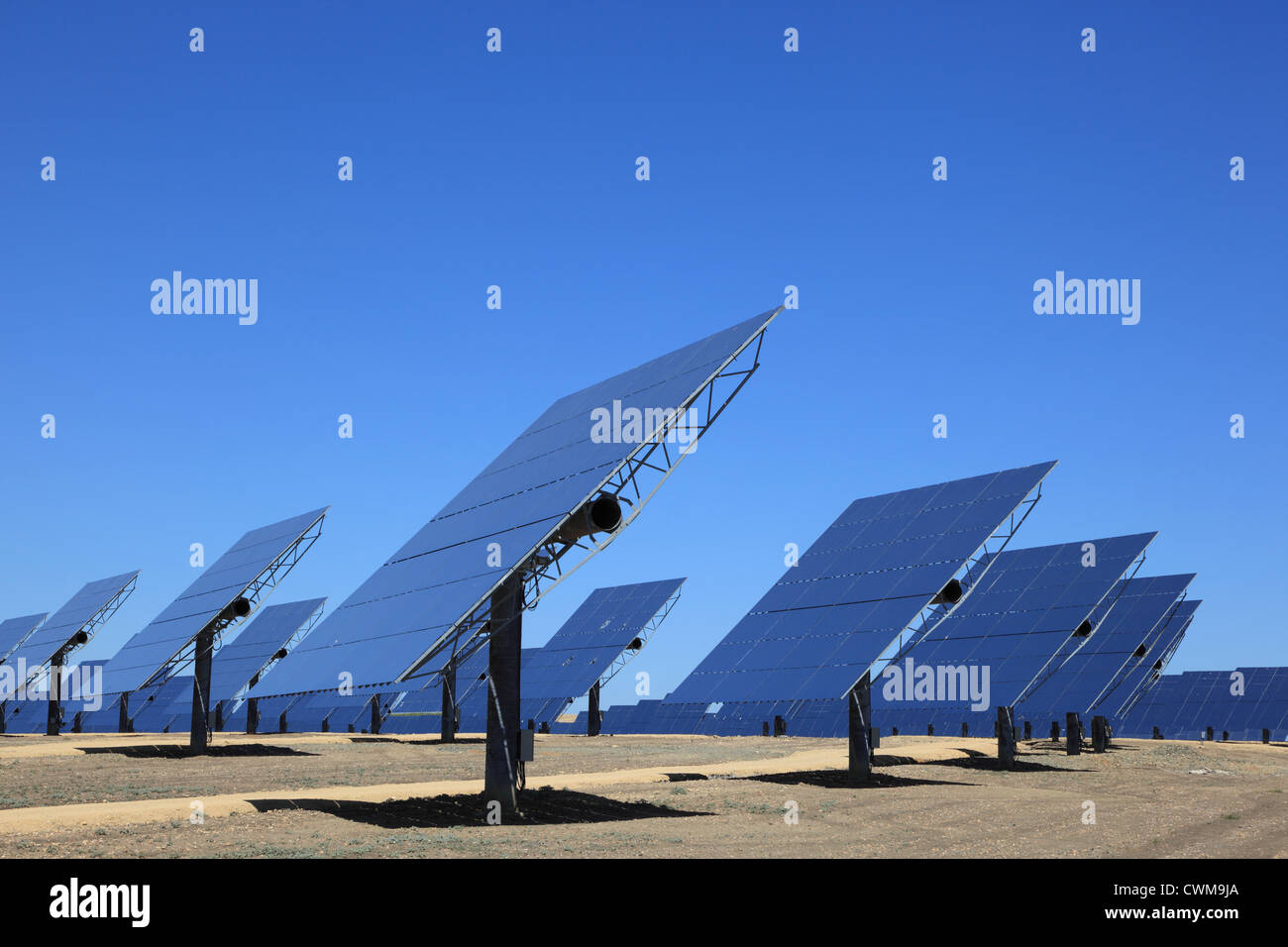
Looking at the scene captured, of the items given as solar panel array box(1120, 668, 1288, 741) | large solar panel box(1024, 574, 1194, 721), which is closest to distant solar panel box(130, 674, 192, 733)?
large solar panel box(1024, 574, 1194, 721)

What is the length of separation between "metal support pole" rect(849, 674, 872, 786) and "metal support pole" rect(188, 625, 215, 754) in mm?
22764

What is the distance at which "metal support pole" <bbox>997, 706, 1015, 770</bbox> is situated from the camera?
1342 inches

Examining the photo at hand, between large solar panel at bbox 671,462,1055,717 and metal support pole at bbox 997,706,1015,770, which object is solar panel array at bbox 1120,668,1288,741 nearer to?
metal support pole at bbox 997,706,1015,770

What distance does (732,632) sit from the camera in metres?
32.5

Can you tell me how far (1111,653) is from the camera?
45750 mm

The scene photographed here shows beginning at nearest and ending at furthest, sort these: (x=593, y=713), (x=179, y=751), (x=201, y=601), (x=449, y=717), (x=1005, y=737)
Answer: (x=1005, y=737) → (x=179, y=751) → (x=201, y=601) → (x=449, y=717) → (x=593, y=713)

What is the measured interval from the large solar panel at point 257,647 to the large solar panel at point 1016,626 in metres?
27.4

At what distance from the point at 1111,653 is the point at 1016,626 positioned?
9.04 m

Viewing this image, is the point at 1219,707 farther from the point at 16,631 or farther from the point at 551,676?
the point at 16,631

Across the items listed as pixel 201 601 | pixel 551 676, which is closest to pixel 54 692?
pixel 201 601

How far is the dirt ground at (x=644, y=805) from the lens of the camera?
56.7ft

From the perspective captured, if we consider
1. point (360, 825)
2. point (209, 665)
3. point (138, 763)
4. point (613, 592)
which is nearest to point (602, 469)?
point (360, 825)

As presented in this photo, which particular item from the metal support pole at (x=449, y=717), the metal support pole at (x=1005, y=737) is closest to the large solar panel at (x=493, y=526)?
the metal support pole at (x=1005, y=737)
